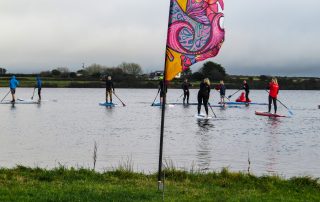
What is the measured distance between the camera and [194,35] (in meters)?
8.54

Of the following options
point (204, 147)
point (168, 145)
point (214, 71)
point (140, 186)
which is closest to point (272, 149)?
point (204, 147)

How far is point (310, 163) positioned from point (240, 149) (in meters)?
2.81

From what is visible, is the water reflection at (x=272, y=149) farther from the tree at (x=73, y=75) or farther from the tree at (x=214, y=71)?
the tree at (x=73, y=75)

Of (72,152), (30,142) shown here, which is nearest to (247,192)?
(72,152)

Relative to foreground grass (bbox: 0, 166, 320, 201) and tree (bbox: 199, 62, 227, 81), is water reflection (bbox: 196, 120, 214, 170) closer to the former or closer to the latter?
foreground grass (bbox: 0, 166, 320, 201)

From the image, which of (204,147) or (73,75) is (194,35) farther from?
(73,75)

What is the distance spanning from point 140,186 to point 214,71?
3729 inches

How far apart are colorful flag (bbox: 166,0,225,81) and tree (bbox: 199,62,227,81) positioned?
90.8 m

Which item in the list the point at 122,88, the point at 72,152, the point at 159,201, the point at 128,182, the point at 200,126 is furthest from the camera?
the point at 122,88

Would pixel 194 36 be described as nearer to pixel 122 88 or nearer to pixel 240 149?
pixel 240 149

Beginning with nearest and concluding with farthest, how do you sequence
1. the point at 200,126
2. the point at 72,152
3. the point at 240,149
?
1. the point at 72,152
2. the point at 240,149
3. the point at 200,126

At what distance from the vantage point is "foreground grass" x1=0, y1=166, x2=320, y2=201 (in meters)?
8.35

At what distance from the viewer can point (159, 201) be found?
7.98 metres

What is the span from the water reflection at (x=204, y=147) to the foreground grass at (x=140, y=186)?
2.17m
